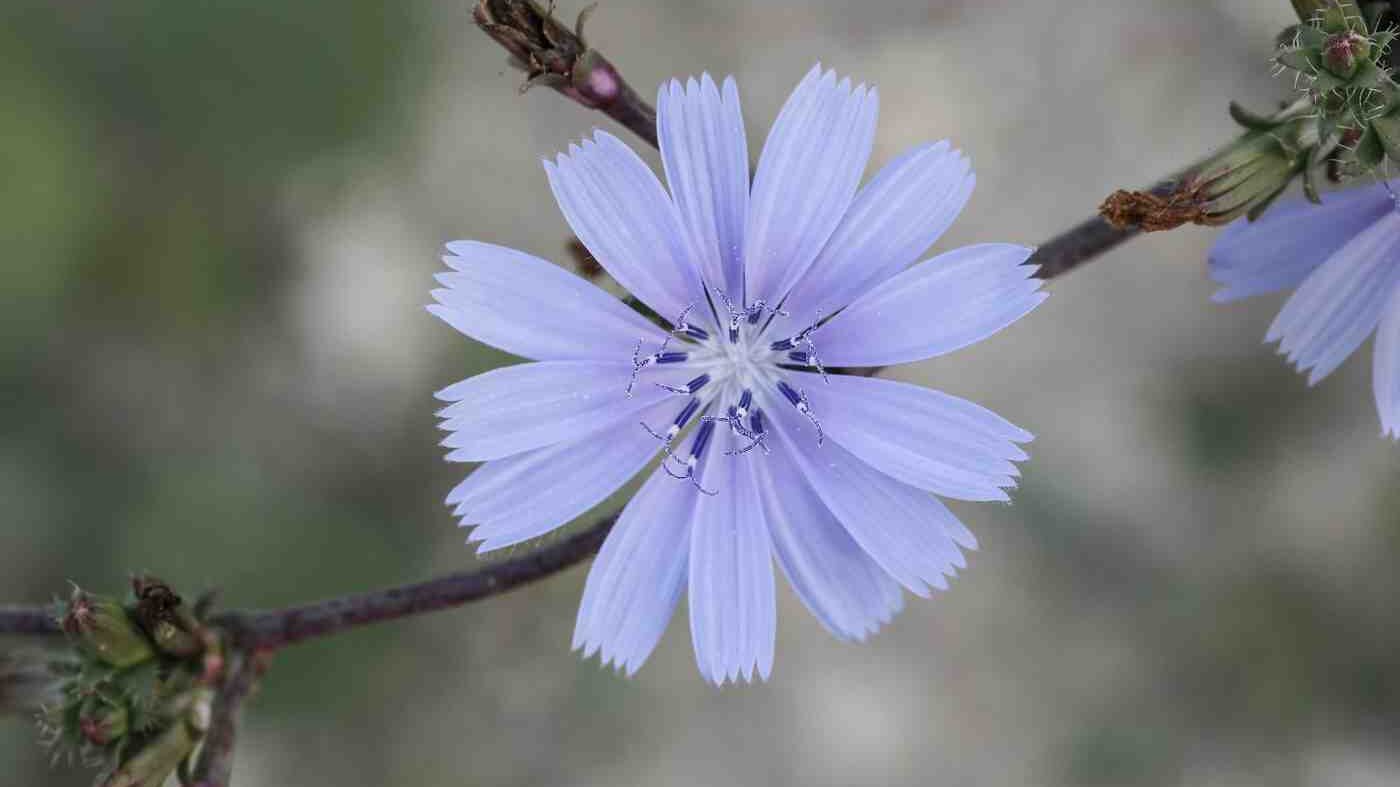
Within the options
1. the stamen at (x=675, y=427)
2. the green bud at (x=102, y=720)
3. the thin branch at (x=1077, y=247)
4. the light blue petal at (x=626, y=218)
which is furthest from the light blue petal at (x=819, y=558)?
the green bud at (x=102, y=720)

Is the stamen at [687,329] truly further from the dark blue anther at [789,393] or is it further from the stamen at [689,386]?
the dark blue anther at [789,393]

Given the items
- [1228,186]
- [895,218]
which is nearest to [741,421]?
[895,218]

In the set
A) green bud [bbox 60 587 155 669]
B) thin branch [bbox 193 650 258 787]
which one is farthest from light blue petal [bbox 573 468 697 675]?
green bud [bbox 60 587 155 669]

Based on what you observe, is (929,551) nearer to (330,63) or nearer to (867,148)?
(867,148)

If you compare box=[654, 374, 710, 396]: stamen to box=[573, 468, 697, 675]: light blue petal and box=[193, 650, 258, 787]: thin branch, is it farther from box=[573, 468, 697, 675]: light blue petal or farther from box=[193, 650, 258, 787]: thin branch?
box=[193, 650, 258, 787]: thin branch

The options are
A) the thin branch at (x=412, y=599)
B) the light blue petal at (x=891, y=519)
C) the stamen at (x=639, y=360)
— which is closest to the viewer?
the light blue petal at (x=891, y=519)

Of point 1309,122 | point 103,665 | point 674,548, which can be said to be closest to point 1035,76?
point 1309,122

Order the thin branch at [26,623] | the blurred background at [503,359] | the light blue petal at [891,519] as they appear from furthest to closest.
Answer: the blurred background at [503,359] → the thin branch at [26,623] → the light blue petal at [891,519]
